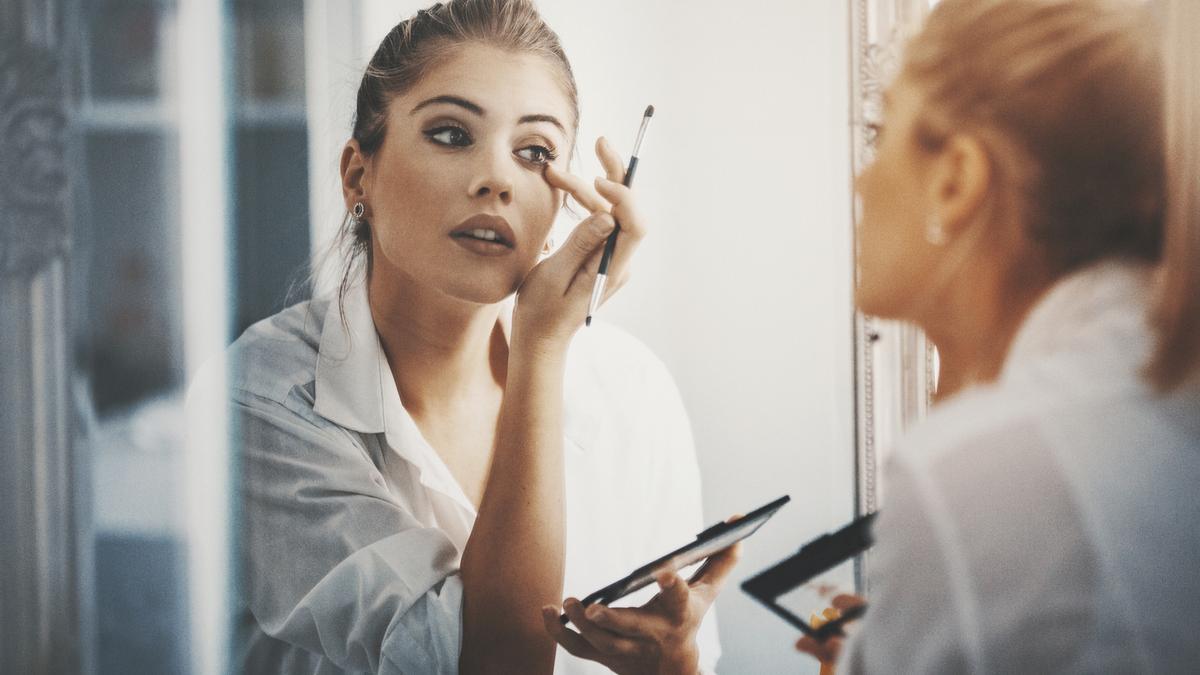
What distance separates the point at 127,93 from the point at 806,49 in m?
0.59

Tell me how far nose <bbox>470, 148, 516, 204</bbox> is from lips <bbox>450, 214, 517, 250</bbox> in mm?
19

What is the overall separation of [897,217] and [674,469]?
1.03ft

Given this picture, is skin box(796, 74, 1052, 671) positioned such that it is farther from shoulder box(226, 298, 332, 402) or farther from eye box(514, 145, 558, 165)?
shoulder box(226, 298, 332, 402)

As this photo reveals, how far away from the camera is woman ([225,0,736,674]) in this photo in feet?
2.40

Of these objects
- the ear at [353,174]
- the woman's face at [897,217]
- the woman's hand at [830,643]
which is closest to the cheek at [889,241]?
the woman's face at [897,217]

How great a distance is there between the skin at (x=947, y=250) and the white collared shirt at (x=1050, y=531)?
61mm

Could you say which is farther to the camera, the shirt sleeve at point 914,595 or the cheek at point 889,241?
the cheek at point 889,241

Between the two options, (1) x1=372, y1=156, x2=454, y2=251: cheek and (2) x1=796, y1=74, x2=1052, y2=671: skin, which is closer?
(2) x1=796, y1=74, x2=1052, y2=671: skin

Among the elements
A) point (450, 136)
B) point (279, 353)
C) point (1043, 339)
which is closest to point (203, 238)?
point (279, 353)

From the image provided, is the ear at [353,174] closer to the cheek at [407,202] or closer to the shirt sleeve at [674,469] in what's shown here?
the cheek at [407,202]

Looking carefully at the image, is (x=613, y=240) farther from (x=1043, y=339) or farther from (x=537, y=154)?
(x=1043, y=339)

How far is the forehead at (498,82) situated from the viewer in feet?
2.43

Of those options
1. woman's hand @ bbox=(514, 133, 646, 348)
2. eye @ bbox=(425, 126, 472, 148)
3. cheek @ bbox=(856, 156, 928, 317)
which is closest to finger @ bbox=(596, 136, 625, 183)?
woman's hand @ bbox=(514, 133, 646, 348)

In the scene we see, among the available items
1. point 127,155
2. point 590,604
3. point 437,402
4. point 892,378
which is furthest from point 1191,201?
point 127,155
